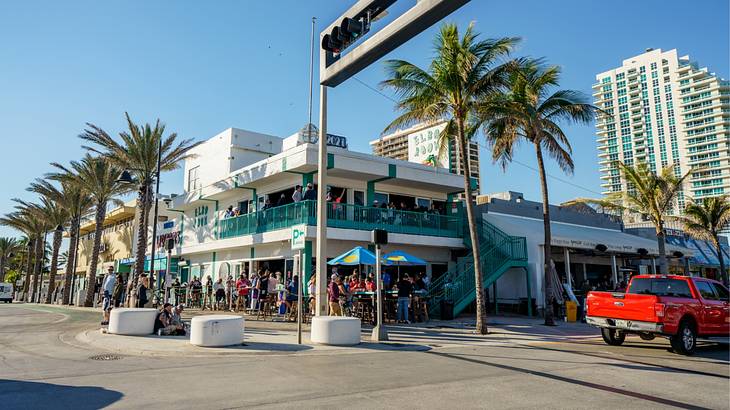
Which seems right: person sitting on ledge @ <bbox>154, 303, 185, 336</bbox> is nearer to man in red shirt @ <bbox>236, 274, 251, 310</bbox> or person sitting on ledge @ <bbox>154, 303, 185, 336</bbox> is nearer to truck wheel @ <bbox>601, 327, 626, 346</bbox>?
man in red shirt @ <bbox>236, 274, 251, 310</bbox>

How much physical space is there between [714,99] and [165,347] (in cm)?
15015

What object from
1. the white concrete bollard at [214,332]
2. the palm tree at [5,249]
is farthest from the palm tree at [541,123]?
the palm tree at [5,249]

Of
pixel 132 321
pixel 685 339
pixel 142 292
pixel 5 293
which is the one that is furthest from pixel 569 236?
pixel 5 293

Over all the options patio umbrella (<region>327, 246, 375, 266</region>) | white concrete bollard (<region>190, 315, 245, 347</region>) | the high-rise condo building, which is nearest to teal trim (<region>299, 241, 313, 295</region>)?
patio umbrella (<region>327, 246, 375, 266</region>)

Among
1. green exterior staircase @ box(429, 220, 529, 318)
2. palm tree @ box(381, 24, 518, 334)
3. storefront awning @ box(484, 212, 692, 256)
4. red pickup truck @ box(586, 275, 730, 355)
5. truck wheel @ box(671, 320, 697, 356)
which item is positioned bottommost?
truck wheel @ box(671, 320, 697, 356)

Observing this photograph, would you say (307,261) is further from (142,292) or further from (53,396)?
(53,396)

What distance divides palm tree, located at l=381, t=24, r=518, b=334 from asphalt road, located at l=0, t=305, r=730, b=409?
574cm

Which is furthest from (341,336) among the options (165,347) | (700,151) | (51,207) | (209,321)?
(700,151)

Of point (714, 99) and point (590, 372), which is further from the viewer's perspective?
Result: point (714, 99)

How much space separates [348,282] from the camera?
61.3 ft

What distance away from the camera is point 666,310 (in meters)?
10.9

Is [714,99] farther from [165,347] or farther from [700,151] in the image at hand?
[165,347]

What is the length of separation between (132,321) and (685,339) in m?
13.4

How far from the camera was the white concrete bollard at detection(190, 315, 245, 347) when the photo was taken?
1068cm
